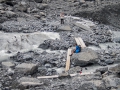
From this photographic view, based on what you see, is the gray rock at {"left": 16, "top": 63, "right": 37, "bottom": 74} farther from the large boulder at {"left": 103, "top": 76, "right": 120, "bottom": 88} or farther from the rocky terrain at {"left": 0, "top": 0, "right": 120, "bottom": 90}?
the large boulder at {"left": 103, "top": 76, "right": 120, "bottom": 88}

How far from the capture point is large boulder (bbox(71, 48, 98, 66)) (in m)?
10.2

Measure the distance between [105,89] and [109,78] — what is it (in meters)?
0.52

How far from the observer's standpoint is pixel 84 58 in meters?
10.3

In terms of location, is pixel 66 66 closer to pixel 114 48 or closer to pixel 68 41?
pixel 68 41

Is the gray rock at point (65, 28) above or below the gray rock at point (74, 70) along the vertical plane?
above

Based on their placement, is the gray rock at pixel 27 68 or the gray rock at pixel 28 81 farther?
the gray rock at pixel 27 68

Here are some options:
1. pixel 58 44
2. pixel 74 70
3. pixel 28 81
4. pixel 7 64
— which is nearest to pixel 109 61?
pixel 74 70

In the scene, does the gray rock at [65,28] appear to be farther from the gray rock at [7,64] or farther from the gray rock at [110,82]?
the gray rock at [110,82]

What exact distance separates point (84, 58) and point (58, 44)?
246 cm

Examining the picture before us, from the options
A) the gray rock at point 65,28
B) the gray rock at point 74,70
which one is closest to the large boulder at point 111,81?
the gray rock at point 74,70

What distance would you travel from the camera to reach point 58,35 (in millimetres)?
13836

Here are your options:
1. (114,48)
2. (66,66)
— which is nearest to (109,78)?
(66,66)

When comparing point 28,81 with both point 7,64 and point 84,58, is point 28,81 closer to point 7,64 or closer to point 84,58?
point 7,64

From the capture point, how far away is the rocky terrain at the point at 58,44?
8594 mm
